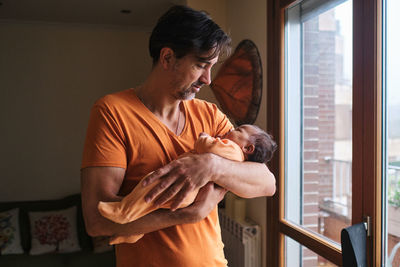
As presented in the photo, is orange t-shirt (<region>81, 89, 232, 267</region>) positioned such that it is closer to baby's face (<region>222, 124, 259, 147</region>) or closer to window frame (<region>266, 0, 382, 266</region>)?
baby's face (<region>222, 124, 259, 147</region>)

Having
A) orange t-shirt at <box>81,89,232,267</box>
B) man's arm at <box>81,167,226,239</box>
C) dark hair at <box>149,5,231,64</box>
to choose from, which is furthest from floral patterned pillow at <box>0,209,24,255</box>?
dark hair at <box>149,5,231,64</box>

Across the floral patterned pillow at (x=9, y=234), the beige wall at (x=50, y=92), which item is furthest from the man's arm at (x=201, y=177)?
the beige wall at (x=50, y=92)

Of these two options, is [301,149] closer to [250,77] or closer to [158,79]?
[250,77]

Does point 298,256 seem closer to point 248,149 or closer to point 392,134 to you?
point 392,134

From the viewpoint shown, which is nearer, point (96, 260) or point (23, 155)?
point (96, 260)

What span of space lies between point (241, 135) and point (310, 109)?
1.20 metres

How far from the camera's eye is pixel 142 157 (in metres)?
1.07

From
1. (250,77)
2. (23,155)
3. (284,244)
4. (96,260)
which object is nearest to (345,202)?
(284,244)

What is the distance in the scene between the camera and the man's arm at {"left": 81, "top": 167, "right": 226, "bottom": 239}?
0.98m

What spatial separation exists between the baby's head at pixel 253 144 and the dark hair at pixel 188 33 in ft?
1.14

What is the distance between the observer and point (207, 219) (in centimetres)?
114

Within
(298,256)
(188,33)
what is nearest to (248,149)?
(188,33)

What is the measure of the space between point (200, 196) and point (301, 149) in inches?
59.5

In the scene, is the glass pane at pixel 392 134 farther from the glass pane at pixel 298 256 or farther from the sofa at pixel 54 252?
the sofa at pixel 54 252
